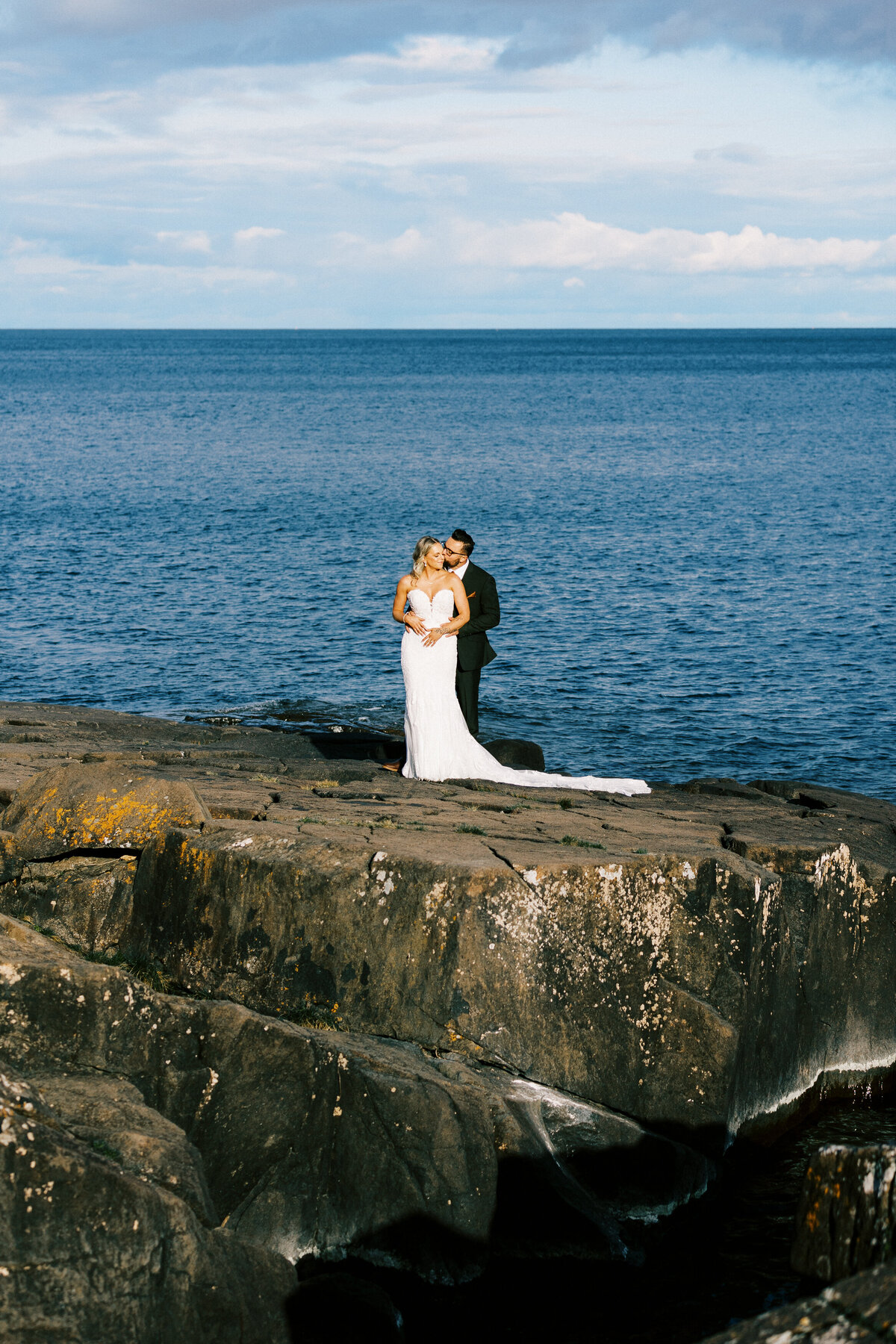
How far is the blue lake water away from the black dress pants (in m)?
5.80

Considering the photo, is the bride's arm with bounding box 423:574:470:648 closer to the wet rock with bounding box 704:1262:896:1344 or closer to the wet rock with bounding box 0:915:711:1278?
the wet rock with bounding box 0:915:711:1278

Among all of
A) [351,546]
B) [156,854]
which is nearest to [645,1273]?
[156,854]

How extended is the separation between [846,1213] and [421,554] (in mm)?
8505

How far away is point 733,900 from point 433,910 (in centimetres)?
217

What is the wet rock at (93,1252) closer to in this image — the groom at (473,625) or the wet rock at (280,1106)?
the wet rock at (280,1106)

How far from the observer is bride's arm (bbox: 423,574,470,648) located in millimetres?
12789

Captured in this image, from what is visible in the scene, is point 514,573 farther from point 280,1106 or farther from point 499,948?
point 280,1106

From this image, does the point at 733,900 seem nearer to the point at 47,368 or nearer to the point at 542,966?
the point at 542,966

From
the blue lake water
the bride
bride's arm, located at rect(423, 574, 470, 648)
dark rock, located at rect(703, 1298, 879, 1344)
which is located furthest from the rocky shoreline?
the blue lake water

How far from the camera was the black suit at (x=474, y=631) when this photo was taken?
13828 millimetres

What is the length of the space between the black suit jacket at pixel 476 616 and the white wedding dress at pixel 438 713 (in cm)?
84

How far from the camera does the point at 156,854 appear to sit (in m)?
8.94

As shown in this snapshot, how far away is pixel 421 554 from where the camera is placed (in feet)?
41.0

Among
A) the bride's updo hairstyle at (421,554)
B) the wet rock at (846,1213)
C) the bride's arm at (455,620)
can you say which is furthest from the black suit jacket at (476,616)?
the wet rock at (846,1213)
